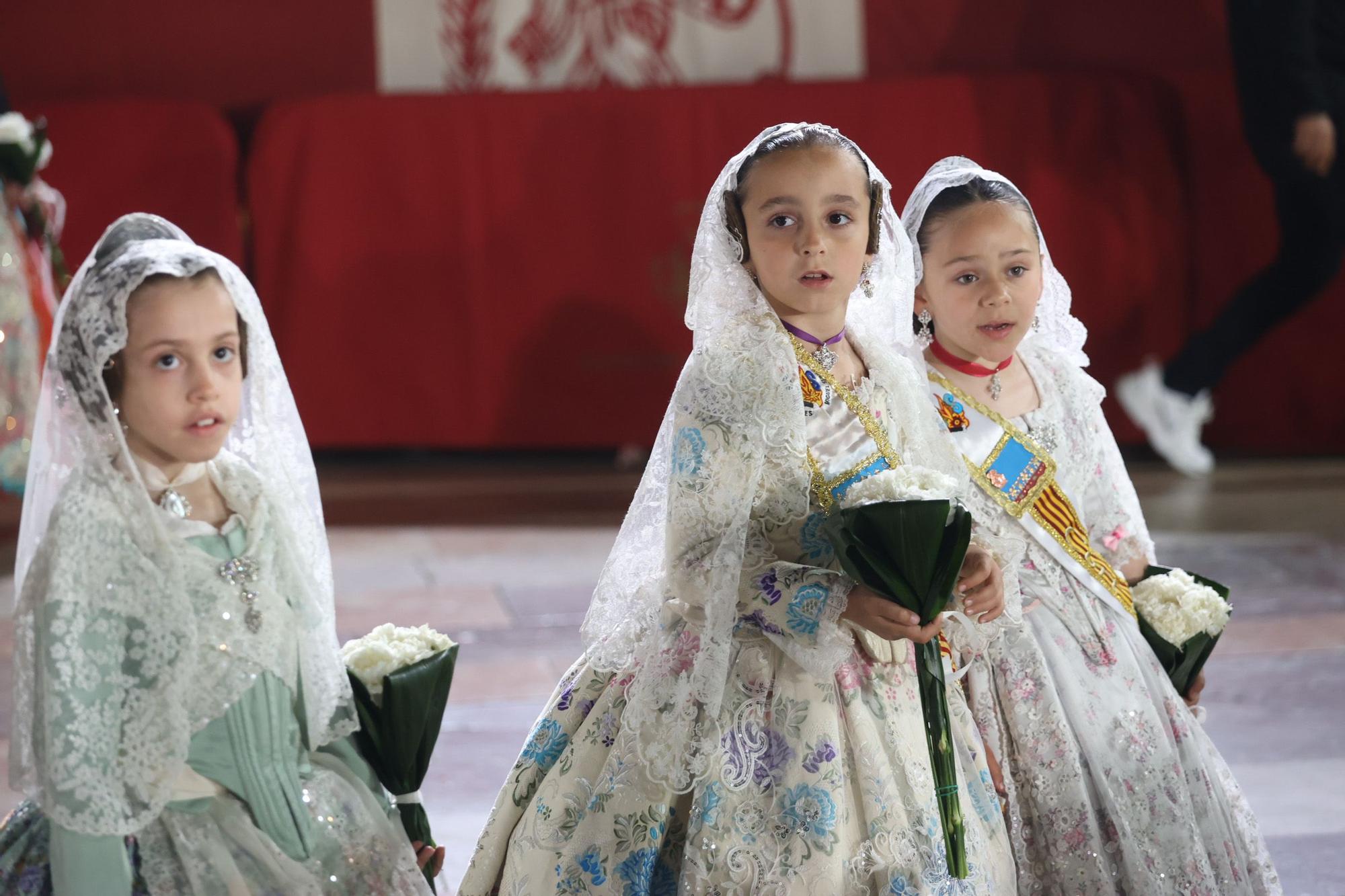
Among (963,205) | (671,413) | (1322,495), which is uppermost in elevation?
(963,205)

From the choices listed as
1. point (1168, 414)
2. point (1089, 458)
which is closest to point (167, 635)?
point (1089, 458)

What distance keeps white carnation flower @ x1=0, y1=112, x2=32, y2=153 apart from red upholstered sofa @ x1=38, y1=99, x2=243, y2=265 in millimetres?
1719

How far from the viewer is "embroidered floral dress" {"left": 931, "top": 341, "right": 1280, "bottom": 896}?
247cm

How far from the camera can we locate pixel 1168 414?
244 inches

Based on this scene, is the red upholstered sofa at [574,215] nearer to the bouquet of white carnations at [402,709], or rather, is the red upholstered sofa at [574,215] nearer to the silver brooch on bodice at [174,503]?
the bouquet of white carnations at [402,709]

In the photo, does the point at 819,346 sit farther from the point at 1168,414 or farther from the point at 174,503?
the point at 1168,414

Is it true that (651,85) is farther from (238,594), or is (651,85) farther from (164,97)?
(238,594)

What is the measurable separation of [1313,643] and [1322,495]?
189 centimetres

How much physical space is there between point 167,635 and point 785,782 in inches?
32.5

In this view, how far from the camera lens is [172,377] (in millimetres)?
2133

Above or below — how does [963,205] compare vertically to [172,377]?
above

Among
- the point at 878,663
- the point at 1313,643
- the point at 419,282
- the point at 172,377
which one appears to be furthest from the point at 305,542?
the point at 419,282

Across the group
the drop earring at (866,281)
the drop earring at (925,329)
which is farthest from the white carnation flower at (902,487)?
the drop earring at (925,329)

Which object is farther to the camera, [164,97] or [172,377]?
[164,97]
